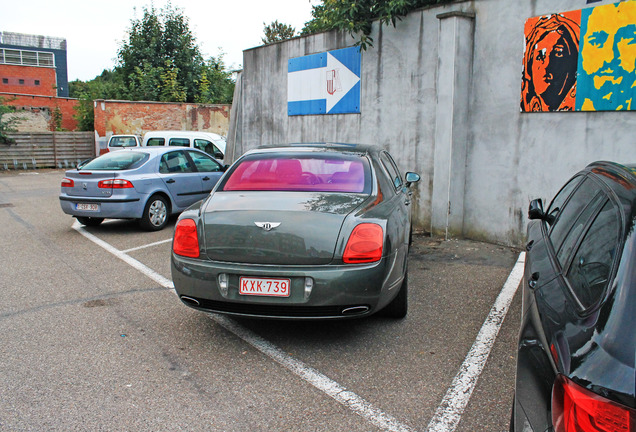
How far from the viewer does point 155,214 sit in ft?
30.3

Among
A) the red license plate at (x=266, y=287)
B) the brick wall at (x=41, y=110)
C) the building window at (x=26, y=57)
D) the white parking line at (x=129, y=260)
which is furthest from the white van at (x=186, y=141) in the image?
the building window at (x=26, y=57)

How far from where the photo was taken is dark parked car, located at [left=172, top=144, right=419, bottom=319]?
3742mm

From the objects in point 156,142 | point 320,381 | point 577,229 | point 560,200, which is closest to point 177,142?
point 156,142

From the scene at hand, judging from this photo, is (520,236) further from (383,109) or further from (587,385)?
(587,385)

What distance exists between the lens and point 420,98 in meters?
8.45

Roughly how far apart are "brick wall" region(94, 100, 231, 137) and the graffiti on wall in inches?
839

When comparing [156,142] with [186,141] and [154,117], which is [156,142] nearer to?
[186,141]

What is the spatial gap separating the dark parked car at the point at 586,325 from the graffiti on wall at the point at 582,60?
13.6 feet

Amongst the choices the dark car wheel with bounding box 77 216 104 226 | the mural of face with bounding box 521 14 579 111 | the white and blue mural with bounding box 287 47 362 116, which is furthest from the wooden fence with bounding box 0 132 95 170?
the mural of face with bounding box 521 14 579 111

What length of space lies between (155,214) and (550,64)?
6.51 m

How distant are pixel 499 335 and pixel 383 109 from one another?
550 centimetres

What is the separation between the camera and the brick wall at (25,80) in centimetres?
5878

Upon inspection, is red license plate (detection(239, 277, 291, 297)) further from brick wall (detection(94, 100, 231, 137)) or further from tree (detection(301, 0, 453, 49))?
brick wall (detection(94, 100, 231, 137))

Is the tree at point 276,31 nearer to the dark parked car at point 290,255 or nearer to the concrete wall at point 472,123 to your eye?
the concrete wall at point 472,123
